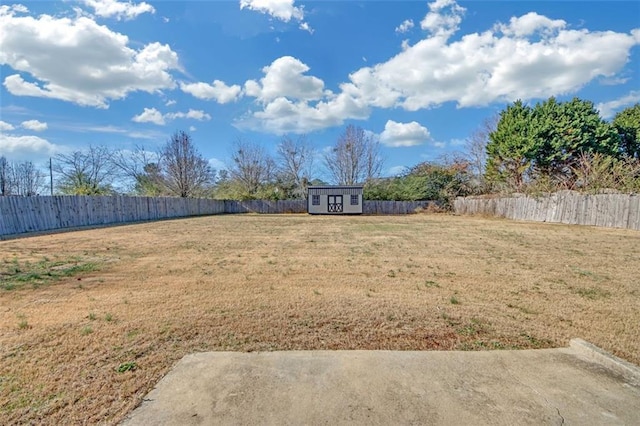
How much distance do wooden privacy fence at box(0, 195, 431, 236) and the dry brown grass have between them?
719cm

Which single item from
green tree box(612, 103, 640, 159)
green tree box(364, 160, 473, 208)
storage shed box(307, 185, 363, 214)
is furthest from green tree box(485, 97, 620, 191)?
storage shed box(307, 185, 363, 214)

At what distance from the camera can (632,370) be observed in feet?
7.18

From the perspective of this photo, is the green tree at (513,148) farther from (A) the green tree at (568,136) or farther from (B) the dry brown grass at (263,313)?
(B) the dry brown grass at (263,313)

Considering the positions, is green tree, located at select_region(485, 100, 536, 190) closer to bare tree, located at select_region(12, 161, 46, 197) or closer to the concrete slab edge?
the concrete slab edge

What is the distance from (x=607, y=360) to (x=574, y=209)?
54.5 ft

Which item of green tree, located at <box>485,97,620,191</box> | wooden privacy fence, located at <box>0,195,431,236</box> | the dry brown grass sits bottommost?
the dry brown grass

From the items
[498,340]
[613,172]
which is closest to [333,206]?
[613,172]

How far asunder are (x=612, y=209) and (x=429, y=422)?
1659cm

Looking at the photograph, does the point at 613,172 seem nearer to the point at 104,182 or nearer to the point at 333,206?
the point at 333,206

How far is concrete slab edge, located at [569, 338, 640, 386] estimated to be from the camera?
2.17 meters

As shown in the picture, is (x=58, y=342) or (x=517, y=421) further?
(x=58, y=342)

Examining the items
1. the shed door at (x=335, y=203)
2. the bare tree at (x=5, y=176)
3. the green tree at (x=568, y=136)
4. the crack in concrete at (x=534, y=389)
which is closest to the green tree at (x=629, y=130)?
the green tree at (x=568, y=136)

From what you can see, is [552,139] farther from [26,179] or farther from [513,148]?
[26,179]

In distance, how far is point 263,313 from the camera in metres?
3.37
